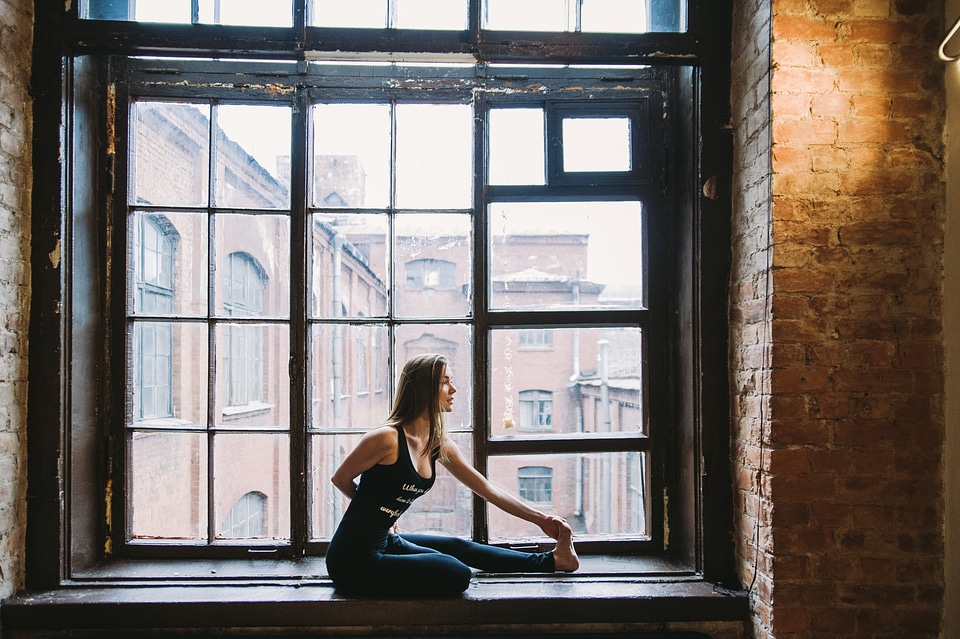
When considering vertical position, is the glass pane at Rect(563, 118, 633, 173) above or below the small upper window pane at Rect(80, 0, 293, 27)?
below

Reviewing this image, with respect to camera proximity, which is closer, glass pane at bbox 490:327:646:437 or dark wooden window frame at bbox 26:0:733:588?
dark wooden window frame at bbox 26:0:733:588

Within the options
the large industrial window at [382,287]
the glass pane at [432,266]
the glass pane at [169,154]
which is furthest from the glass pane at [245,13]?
the glass pane at [432,266]

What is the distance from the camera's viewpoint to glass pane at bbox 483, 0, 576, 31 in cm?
253

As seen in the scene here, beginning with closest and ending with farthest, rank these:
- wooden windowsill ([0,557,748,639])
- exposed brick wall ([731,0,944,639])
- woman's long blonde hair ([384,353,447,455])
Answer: exposed brick wall ([731,0,944,639]), wooden windowsill ([0,557,748,639]), woman's long blonde hair ([384,353,447,455])

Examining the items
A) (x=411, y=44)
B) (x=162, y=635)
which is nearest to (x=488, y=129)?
(x=411, y=44)

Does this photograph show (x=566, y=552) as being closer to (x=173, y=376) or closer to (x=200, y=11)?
(x=173, y=376)

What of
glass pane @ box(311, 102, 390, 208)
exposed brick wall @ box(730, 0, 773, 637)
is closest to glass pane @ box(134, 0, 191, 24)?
glass pane @ box(311, 102, 390, 208)

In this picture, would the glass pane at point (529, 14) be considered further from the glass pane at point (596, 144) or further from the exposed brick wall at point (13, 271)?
the exposed brick wall at point (13, 271)

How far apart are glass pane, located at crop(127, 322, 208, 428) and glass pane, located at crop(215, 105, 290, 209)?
0.59m

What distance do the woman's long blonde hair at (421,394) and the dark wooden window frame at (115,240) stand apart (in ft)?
3.32

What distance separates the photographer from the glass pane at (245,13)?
247cm

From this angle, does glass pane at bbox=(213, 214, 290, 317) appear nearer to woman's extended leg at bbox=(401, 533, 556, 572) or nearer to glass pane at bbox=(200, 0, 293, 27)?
glass pane at bbox=(200, 0, 293, 27)

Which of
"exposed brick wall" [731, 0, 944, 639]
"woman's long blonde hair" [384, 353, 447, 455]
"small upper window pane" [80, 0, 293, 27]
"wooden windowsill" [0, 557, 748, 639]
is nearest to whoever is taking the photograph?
"exposed brick wall" [731, 0, 944, 639]

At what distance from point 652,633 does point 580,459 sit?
2.31 ft
